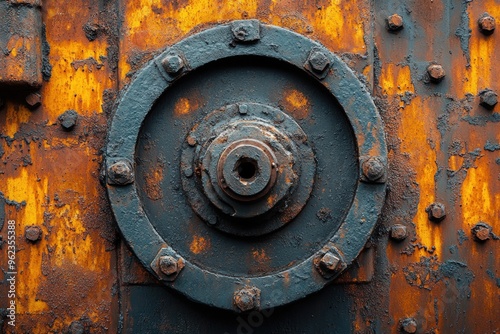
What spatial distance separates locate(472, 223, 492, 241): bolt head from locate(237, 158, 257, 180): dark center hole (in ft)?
2.22

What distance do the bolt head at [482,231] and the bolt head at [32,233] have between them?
49.1 inches

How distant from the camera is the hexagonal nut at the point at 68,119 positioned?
1.90 meters

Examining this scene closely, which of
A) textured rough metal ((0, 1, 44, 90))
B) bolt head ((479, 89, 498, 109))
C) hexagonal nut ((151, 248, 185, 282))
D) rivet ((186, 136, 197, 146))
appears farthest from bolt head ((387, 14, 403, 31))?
textured rough metal ((0, 1, 44, 90))

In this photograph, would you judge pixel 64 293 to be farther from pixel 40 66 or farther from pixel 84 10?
pixel 84 10

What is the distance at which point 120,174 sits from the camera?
1.80 meters

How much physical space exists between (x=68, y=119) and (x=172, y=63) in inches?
13.8

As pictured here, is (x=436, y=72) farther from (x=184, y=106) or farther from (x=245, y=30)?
(x=184, y=106)

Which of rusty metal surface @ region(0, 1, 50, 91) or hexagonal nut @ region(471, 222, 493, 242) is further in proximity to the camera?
hexagonal nut @ region(471, 222, 493, 242)

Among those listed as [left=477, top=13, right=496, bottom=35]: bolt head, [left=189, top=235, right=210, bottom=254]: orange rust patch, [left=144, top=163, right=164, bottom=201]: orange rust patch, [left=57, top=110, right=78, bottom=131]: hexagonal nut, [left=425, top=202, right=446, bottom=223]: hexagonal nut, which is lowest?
[left=189, top=235, right=210, bottom=254]: orange rust patch

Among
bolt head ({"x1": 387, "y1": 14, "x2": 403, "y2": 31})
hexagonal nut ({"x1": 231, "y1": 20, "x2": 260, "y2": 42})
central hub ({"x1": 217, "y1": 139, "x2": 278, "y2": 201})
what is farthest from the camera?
bolt head ({"x1": 387, "y1": 14, "x2": 403, "y2": 31})

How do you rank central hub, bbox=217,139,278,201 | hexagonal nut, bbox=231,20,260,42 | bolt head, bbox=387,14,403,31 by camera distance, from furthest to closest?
bolt head, bbox=387,14,403,31
hexagonal nut, bbox=231,20,260,42
central hub, bbox=217,139,278,201

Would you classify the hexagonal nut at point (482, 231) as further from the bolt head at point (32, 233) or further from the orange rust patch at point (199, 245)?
the bolt head at point (32, 233)

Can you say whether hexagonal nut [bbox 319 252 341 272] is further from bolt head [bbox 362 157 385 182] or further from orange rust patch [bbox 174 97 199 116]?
orange rust patch [bbox 174 97 199 116]

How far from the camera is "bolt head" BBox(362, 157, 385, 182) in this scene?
182 centimetres
